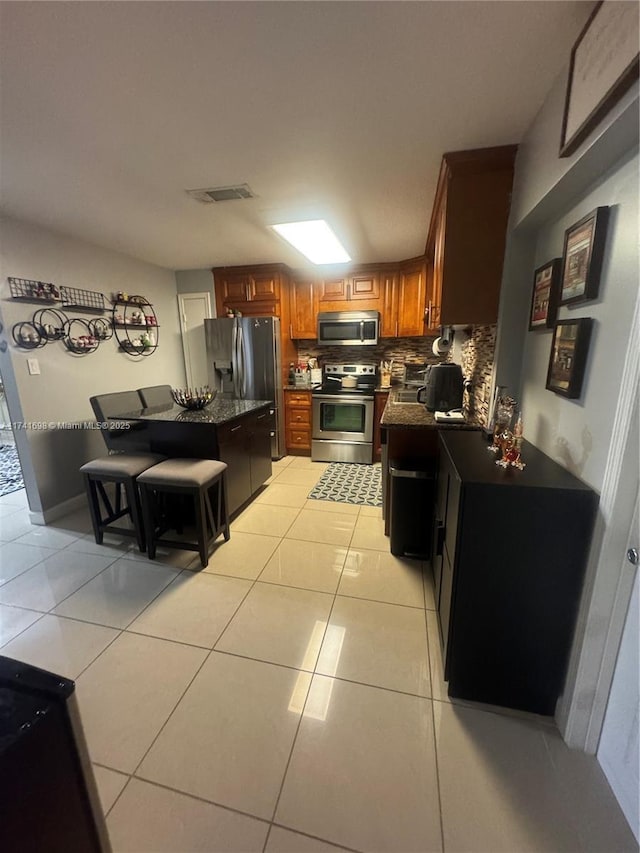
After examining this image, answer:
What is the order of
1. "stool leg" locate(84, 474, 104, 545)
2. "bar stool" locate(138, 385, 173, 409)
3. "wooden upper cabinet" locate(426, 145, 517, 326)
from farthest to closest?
"bar stool" locate(138, 385, 173, 409), "stool leg" locate(84, 474, 104, 545), "wooden upper cabinet" locate(426, 145, 517, 326)

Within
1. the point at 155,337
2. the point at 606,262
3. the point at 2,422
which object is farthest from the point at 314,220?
the point at 2,422

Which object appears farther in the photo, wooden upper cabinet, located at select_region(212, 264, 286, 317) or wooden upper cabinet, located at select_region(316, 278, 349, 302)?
wooden upper cabinet, located at select_region(316, 278, 349, 302)

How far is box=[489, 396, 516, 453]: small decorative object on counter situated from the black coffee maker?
597mm

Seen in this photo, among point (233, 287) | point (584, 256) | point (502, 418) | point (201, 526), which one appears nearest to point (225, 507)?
point (201, 526)

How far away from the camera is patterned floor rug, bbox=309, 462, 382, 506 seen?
3174 millimetres

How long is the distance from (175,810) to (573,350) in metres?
2.05

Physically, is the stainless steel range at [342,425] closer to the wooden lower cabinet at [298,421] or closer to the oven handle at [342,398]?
the oven handle at [342,398]

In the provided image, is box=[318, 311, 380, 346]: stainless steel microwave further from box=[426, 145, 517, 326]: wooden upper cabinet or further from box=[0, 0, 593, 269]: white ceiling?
box=[426, 145, 517, 326]: wooden upper cabinet

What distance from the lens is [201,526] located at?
7.13 ft

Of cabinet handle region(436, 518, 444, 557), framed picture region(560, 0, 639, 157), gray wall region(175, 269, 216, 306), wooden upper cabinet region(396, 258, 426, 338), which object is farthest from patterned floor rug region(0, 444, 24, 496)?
framed picture region(560, 0, 639, 157)

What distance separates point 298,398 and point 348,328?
105cm

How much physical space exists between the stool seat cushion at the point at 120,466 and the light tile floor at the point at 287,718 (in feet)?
2.01

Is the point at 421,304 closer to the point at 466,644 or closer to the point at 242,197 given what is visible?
the point at 242,197

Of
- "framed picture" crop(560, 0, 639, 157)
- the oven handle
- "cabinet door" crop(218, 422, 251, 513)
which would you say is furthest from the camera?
the oven handle
